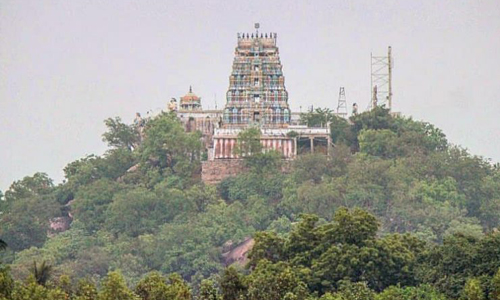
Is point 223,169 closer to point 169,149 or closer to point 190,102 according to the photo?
point 169,149

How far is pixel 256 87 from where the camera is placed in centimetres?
12731

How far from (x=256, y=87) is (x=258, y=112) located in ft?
5.07

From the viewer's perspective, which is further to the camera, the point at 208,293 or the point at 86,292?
the point at 208,293

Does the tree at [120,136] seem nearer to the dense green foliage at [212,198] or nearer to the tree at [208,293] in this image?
the dense green foliage at [212,198]

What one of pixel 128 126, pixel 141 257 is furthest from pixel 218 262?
pixel 128 126

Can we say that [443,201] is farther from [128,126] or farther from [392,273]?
[392,273]

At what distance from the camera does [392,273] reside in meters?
87.6

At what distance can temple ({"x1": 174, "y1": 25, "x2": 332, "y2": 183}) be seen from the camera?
121500 mm

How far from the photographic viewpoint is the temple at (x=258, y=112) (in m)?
122

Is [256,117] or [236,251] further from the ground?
[256,117]

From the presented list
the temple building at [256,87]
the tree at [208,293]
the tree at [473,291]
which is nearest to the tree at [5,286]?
the tree at [208,293]

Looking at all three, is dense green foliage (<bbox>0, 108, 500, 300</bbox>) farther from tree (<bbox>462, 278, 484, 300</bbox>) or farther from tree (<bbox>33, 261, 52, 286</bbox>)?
tree (<bbox>462, 278, 484, 300</bbox>)

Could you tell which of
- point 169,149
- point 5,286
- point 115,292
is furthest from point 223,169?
point 5,286

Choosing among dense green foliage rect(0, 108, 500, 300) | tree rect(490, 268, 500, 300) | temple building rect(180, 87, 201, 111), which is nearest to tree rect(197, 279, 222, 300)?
tree rect(490, 268, 500, 300)
